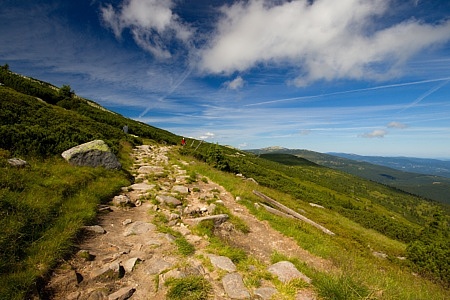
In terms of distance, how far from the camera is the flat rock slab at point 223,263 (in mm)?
6686

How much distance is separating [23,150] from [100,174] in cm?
415

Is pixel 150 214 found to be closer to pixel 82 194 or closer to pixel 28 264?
pixel 82 194

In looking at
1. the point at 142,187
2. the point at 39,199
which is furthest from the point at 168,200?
the point at 39,199

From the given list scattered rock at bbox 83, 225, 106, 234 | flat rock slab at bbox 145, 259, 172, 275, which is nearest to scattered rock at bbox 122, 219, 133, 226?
scattered rock at bbox 83, 225, 106, 234

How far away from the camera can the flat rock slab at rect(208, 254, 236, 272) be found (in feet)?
21.9

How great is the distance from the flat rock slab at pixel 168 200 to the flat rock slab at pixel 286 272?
20.3ft

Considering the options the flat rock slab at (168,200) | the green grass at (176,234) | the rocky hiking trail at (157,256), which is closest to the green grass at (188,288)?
the rocky hiking trail at (157,256)

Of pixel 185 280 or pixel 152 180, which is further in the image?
pixel 152 180

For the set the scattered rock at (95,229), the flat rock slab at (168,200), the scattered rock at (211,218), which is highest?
the flat rock slab at (168,200)

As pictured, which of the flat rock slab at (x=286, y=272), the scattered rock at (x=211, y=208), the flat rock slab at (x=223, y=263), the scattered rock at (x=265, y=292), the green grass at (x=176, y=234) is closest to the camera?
the scattered rock at (x=265, y=292)

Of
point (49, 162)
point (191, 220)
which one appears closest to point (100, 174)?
point (49, 162)

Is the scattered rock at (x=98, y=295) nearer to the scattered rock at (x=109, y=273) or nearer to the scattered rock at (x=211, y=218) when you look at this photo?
the scattered rock at (x=109, y=273)

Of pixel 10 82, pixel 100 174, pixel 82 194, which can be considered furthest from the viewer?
pixel 10 82

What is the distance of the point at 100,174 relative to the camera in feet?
43.1
